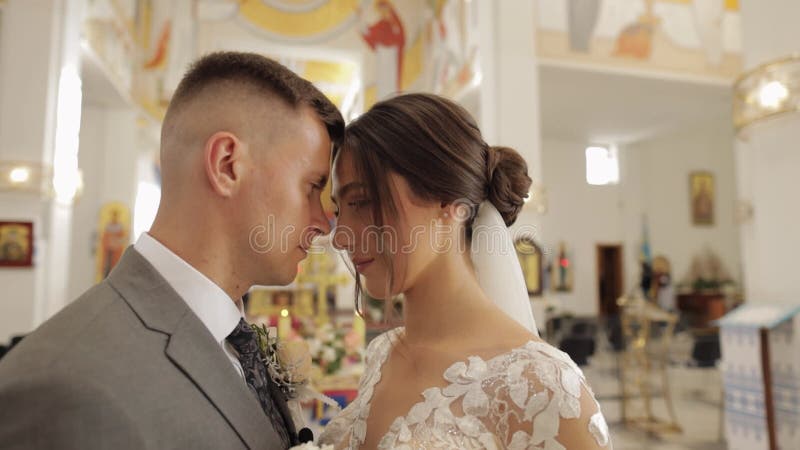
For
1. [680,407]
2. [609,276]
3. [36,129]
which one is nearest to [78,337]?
[36,129]

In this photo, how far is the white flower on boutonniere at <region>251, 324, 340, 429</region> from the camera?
5.23 ft

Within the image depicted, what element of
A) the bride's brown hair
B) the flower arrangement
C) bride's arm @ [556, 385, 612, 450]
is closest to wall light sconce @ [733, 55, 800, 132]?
the bride's brown hair

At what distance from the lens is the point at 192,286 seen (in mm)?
1292

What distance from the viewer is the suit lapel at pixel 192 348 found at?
1180 millimetres

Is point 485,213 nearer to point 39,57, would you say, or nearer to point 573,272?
point 39,57

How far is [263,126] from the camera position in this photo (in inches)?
54.3

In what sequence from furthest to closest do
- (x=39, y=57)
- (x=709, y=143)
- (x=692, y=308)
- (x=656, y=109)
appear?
1. (x=709, y=143)
2. (x=692, y=308)
3. (x=656, y=109)
4. (x=39, y=57)

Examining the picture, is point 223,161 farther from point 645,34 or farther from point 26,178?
point 645,34

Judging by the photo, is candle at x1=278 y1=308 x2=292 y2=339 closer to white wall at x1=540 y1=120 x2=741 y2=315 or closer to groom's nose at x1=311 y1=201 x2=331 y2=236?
groom's nose at x1=311 y1=201 x2=331 y2=236

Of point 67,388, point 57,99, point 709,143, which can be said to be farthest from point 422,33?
point 67,388

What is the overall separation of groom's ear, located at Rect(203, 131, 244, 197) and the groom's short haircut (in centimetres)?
16

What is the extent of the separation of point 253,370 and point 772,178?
4.82 m

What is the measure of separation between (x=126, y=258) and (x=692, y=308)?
1835 centimetres

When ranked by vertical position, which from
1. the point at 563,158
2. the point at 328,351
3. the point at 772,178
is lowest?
the point at 328,351
